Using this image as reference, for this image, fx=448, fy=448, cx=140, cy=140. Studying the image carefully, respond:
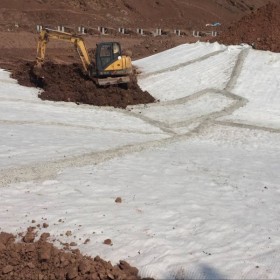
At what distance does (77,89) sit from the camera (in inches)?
694

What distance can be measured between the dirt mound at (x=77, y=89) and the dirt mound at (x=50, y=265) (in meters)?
11.0

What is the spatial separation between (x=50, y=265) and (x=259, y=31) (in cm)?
2237

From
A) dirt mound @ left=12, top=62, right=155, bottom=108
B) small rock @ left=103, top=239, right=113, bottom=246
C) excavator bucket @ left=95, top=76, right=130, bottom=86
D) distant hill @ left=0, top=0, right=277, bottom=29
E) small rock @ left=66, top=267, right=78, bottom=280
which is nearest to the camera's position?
small rock @ left=66, top=267, right=78, bottom=280

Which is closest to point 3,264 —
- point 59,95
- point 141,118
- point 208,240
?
point 208,240

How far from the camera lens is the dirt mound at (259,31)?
24172 millimetres

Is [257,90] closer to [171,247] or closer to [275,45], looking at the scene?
[275,45]

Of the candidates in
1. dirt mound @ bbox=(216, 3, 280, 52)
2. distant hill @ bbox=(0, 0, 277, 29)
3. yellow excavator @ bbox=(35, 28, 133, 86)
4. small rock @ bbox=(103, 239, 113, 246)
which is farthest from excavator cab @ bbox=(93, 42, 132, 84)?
distant hill @ bbox=(0, 0, 277, 29)

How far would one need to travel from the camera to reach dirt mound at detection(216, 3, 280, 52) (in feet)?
79.3

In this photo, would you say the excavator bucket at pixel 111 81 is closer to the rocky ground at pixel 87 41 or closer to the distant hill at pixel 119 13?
the rocky ground at pixel 87 41

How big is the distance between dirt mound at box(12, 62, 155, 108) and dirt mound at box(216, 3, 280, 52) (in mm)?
9100

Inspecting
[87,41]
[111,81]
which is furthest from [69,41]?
[87,41]

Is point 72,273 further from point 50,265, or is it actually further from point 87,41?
point 87,41

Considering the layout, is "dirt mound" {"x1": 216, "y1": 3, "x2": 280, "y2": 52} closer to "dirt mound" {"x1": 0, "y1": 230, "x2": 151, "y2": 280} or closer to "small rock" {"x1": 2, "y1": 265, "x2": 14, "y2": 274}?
"dirt mound" {"x1": 0, "y1": 230, "x2": 151, "y2": 280}

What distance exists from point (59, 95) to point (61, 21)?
75.7ft
